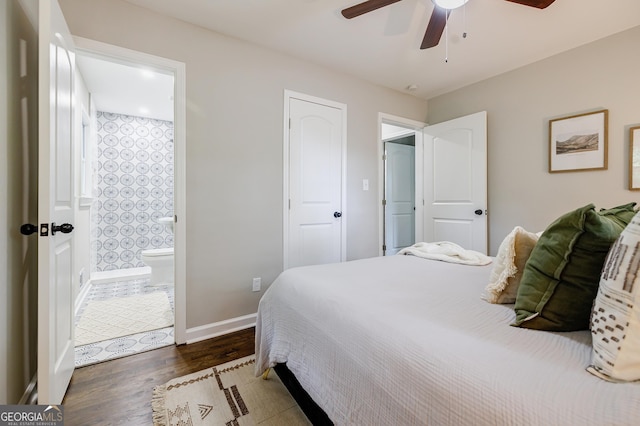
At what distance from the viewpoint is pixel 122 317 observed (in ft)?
8.48

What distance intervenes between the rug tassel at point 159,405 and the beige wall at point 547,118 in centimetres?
333

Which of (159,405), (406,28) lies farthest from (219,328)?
(406,28)

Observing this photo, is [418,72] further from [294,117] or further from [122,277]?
[122,277]

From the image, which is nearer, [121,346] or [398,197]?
[121,346]

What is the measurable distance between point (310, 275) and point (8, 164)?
1.51m

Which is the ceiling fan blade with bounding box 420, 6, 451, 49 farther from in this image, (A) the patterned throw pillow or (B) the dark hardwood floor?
(B) the dark hardwood floor

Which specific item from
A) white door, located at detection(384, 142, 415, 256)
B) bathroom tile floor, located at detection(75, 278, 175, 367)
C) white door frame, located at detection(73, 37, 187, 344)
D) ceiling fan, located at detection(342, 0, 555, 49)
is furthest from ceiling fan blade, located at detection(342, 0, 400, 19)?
white door, located at detection(384, 142, 415, 256)

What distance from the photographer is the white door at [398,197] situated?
4766mm

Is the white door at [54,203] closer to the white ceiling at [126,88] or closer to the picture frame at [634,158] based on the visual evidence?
the white ceiling at [126,88]

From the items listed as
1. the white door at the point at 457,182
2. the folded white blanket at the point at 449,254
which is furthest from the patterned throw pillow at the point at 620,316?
the white door at the point at 457,182

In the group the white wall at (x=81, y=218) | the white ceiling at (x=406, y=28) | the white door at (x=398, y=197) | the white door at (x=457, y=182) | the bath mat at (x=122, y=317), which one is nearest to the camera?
the white ceiling at (x=406, y=28)

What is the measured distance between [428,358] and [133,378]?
1827 millimetres

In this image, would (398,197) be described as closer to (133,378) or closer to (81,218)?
(133,378)

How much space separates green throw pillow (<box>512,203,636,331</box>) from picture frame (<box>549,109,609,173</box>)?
215cm
